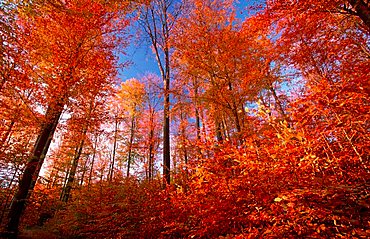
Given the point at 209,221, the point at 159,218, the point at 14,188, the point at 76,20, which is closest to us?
the point at 209,221

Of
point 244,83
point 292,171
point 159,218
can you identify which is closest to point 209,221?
point 292,171

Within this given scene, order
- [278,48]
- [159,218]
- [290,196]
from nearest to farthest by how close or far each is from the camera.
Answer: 1. [290,196]
2. [159,218]
3. [278,48]

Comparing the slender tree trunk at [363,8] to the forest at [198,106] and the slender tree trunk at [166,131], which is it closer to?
the forest at [198,106]

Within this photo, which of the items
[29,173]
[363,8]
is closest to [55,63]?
[29,173]

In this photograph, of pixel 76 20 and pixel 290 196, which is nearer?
pixel 290 196

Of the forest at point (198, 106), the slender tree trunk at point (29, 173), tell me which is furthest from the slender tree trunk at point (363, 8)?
the slender tree trunk at point (29, 173)

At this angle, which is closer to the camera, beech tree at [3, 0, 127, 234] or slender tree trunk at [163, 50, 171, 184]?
beech tree at [3, 0, 127, 234]

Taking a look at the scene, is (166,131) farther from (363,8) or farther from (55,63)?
(363,8)

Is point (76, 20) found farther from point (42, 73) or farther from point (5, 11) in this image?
point (5, 11)

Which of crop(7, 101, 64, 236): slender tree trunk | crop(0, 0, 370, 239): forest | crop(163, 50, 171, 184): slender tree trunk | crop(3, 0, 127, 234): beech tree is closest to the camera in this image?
crop(0, 0, 370, 239): forest

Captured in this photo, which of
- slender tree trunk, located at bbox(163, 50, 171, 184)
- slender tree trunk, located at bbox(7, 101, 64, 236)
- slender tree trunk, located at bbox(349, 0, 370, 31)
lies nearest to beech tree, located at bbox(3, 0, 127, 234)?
slender tree trunk, located at bbox(7, 101, 64, 236)

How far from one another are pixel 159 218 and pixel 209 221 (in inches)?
89.2

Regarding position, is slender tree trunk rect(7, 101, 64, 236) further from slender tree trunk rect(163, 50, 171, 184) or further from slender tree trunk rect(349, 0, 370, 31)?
slender tree trunk rect(349, 0, 370, 31)

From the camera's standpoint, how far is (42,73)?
6.86 metres
